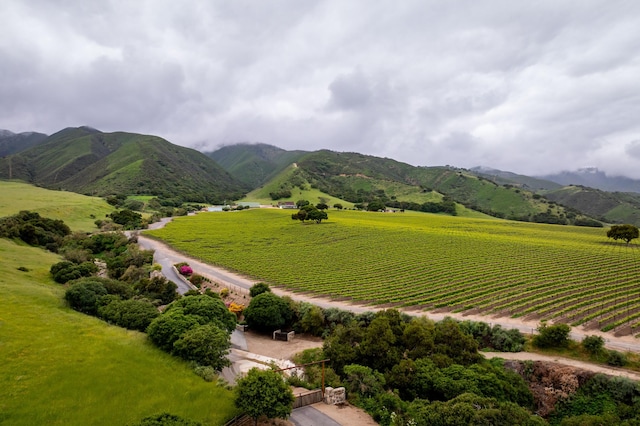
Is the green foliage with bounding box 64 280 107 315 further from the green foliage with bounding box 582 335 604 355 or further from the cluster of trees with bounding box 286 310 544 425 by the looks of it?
the green foliage with bounding box 582 335 604 355

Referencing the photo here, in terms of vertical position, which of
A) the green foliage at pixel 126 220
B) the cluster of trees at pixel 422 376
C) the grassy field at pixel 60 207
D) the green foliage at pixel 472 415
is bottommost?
the cluster of trees at pixel 422 376

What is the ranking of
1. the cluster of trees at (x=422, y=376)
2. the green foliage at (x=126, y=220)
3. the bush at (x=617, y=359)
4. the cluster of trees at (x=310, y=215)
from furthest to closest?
the cluster of trees at (x=310, y=215) < the green foliage at (x=126, y=220) < the bush at (x=617, y=359) < the cluster of trees at (x=422, y=376)

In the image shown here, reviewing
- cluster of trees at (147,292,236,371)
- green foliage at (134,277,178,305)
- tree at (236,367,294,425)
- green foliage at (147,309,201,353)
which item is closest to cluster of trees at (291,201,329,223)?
green foliage at (134,277,178,305)

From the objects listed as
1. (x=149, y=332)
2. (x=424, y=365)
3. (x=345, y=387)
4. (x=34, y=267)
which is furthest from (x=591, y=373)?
(x=34, y=267)

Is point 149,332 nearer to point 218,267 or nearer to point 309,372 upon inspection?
point 309,372

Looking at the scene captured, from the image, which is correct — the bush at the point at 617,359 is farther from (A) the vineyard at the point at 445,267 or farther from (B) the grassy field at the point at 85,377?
(B) the grassy field at the point at 85,377

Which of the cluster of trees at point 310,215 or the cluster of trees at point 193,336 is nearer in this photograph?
the cluster of trees at point 193,336

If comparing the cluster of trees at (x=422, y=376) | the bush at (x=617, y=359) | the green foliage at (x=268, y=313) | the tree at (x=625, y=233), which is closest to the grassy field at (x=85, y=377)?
the cluster of trees at (x=422, y=376)

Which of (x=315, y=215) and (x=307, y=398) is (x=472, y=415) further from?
(x=315, y=215)
